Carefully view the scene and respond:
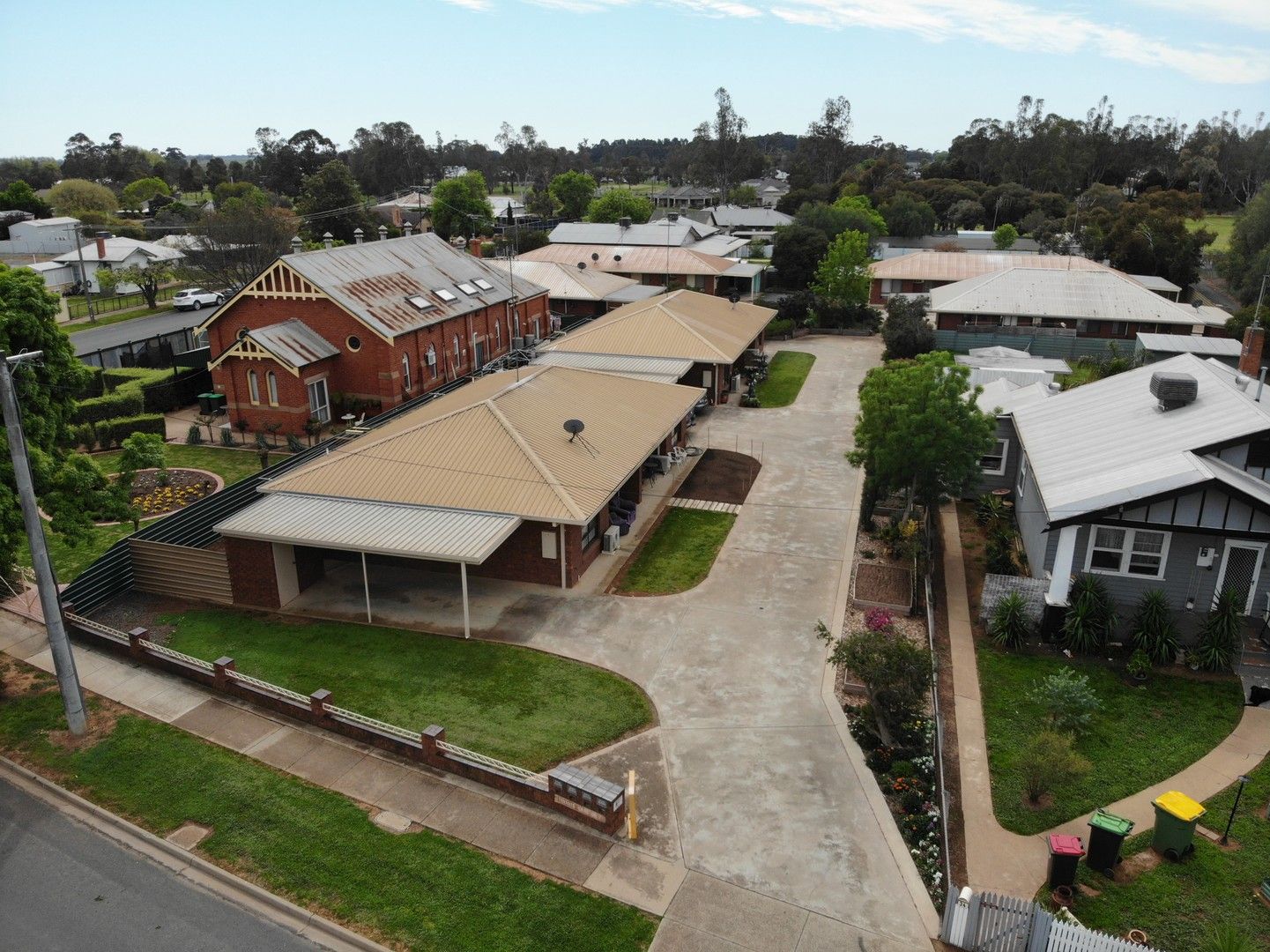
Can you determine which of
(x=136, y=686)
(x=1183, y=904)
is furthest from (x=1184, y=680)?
(x=136, y=686)

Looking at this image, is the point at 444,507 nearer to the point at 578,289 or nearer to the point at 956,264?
the point at 578,289

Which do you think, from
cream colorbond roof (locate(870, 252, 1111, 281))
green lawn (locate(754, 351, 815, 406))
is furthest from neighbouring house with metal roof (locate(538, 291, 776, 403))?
cream colorbond roof (locate(870, 252, 1111, 281))

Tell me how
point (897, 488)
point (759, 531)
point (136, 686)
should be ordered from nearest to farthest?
point (136, 686) < point (897, 488) < point (759, 531)

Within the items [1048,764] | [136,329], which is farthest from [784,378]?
[136,329]

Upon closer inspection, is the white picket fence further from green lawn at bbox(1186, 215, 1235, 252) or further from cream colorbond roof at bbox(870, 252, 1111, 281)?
green lawn at bbox(1186, 215, 1235, 252)

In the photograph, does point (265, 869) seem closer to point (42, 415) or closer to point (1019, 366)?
point (42, 415)
